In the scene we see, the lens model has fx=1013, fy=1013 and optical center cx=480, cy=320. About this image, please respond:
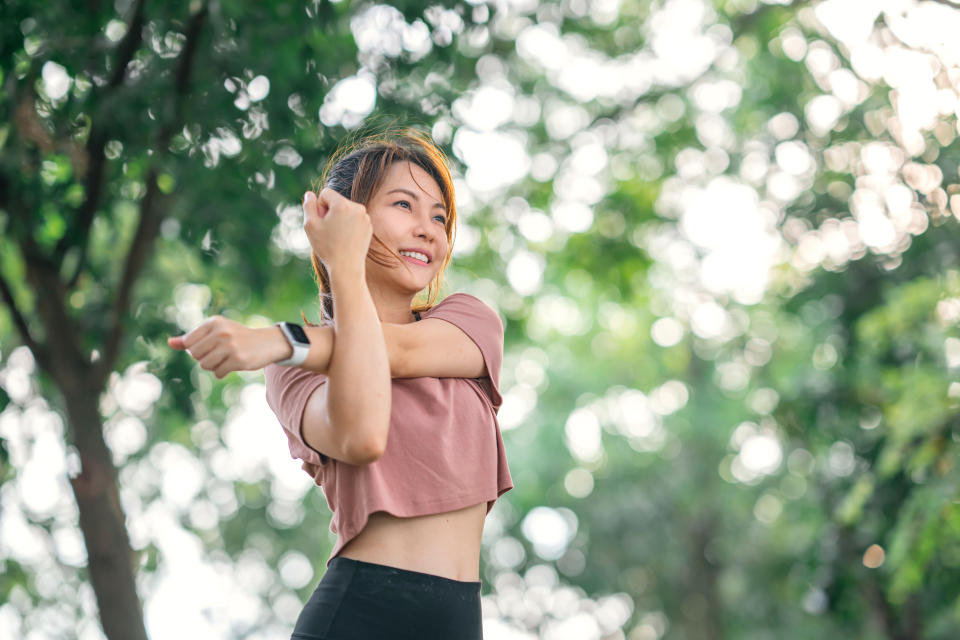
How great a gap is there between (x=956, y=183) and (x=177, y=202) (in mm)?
5887

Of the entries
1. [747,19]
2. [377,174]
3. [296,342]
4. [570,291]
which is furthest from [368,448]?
[570,291]

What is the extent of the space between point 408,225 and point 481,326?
9.8 inches

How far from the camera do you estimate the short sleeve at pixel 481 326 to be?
2.00 m

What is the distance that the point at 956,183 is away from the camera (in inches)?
306

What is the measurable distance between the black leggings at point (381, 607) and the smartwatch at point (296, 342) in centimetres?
44

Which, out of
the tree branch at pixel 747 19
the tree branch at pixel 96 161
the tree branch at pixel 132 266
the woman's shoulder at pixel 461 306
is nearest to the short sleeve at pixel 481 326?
the woman's shoulder at pixel 461 306

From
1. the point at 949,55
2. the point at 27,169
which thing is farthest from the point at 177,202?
Answer: the point at 949,55

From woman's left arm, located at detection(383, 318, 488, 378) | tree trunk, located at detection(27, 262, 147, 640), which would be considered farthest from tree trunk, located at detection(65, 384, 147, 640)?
woman's left arm, located at detection(383, 318, 488, 378)

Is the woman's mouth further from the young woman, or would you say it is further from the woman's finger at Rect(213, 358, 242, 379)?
the woman's finger at Rect(213, 358, 242, 379)

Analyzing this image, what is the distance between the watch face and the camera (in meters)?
1.60

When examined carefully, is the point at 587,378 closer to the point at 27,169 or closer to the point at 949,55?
the point at 949,55

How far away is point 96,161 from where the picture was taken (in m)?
4.73

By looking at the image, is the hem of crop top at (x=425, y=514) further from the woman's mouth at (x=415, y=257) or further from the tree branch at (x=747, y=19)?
the tree branch at (x=747, y=19)

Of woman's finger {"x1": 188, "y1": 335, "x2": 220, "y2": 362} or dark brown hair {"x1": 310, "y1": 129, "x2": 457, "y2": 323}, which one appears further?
dark brown hair {"x1": 310, "y1": 129, "x2": 457, "y2": 323}
